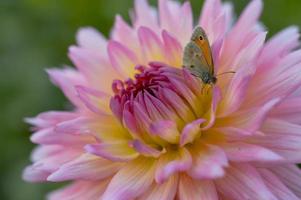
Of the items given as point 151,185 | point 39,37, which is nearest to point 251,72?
point 151,185

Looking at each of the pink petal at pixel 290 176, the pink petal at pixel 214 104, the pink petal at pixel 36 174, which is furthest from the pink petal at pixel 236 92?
the pink petal at pixel 36 174

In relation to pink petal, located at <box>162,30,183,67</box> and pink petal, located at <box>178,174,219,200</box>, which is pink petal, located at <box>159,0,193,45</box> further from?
pink petal, located at <box>178,174,219,200</box>

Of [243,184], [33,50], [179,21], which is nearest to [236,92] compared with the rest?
[243,184]

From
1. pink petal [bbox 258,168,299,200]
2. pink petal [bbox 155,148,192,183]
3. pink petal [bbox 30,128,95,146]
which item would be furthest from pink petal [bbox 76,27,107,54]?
pink petal [bbox 258,168,299,200]

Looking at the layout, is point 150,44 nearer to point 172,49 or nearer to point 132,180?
point 172,49

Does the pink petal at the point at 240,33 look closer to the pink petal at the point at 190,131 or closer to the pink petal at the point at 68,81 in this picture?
the pink petal at the point at 190,131

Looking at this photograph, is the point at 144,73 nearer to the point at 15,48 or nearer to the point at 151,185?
the point at 151,185
